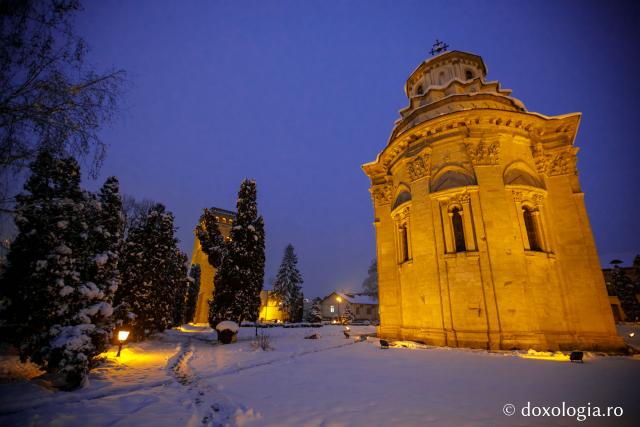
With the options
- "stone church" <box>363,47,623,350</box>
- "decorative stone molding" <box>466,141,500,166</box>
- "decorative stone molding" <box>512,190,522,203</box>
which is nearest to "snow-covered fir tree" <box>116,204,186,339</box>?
"stone church" <box>363,47,623,350</box>

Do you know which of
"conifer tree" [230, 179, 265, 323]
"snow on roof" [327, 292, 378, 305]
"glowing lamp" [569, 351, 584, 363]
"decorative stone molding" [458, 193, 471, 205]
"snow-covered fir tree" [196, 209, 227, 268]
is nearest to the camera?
"glowing lamp" [569, 351, 584, 363]

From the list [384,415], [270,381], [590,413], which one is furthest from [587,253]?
[270,381]

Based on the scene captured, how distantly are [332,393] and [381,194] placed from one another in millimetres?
16256

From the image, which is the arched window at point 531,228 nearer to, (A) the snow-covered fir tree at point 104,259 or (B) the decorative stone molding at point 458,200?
(B) the decorative stone molding at point 458,200

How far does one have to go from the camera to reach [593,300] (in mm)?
13539

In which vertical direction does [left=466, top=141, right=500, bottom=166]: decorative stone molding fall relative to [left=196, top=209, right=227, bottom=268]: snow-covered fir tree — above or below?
above

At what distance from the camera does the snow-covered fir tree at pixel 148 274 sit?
56.1 ft

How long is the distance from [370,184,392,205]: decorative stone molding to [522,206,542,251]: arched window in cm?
821

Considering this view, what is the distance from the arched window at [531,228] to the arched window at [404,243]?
632 centimetres

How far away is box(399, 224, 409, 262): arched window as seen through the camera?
706 inches

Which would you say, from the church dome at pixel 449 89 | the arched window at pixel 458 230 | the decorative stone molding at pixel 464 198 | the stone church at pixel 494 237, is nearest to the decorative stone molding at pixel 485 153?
the stone church at pixel 494 237

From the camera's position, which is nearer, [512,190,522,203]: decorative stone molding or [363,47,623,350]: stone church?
[363,47,623,350]: stone church

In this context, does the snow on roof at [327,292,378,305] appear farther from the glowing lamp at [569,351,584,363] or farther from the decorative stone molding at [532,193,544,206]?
the glowing lamp at [569,351,584,363]

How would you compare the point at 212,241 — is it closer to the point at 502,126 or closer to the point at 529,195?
the point at 502,126
